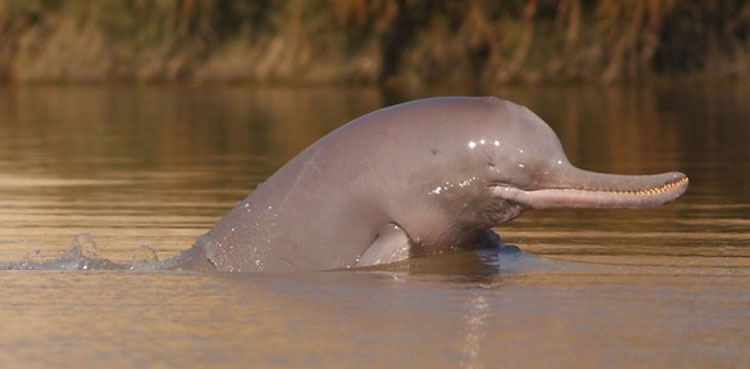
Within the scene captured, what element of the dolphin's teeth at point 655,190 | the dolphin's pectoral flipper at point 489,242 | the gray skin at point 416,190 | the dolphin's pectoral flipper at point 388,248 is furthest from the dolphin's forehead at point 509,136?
the dolphin's pectoral flipper at point 489,242

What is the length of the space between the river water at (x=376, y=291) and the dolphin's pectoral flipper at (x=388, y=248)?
0.09 meters

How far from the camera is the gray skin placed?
9.05 metres

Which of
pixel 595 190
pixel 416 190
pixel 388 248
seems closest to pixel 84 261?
pixel 388 248

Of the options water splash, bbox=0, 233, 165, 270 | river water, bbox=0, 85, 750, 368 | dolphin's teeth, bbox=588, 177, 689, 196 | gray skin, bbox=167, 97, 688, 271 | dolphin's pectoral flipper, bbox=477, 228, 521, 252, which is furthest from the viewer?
dolphin's pectoral flipper, bbox=477, 228, 521, 252

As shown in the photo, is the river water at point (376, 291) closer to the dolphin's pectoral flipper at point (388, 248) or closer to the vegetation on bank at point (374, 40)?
the dolphin's pectoral flipper at point (388, 248)

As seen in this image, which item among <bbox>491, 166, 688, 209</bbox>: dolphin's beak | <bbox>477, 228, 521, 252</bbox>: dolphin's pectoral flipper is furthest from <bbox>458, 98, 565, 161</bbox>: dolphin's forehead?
<bbox>477, 228, 521, 252</bbox>: dolphin's pectoral flipper

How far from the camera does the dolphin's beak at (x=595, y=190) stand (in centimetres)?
897

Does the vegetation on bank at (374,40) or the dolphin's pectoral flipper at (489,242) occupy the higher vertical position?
the vegetation on bank at (374,40)

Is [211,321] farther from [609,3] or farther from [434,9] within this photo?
[434,9]

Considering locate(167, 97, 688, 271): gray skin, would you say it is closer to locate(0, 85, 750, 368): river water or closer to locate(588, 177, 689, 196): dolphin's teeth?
locate(588, 177, 689, 196): dolphin's teeth

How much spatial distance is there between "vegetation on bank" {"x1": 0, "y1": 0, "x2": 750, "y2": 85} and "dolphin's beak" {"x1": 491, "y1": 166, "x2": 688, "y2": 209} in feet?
90.8

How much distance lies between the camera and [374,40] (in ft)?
129

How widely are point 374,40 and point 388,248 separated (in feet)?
100

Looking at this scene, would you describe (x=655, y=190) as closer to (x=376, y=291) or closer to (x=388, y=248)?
(x=388, y=248)
